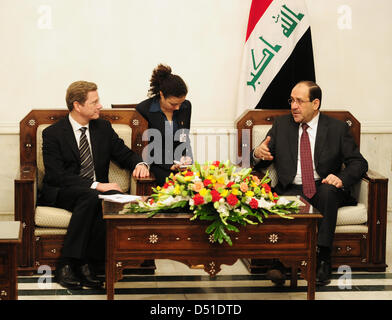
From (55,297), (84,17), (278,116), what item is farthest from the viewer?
(84,17)

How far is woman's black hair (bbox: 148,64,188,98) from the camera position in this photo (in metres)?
5.32

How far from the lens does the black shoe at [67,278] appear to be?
4.78 m

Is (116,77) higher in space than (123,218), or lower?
higher

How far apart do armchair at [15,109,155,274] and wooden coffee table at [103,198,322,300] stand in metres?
0.83

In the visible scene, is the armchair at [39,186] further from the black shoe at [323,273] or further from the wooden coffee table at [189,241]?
the black shoe at [323,273]

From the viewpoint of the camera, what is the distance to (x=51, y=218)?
4.89 meters

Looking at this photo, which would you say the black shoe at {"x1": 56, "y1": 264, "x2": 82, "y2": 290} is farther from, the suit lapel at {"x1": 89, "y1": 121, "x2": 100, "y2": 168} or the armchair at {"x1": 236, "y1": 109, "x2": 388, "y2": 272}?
the armchair at {"x1": 236, "y1": 109, "x2": 388, "y2": 272}

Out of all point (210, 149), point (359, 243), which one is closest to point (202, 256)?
point (359, 243)

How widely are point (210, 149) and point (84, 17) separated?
4.99 feet

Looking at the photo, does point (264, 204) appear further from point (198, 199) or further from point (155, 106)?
point (155, 106)

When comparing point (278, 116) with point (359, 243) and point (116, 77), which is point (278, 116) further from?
point (116, 77)

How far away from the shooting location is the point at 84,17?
611cm

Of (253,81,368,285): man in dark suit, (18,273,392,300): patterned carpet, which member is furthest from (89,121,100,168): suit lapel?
(253,81,368,285): man in dark suit

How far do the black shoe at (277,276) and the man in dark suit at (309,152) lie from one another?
1.88ft
